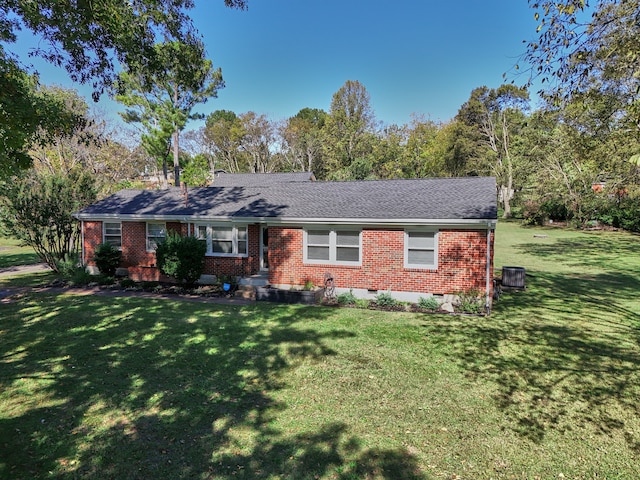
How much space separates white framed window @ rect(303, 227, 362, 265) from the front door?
2035 mm

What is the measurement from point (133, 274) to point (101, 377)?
1035cm

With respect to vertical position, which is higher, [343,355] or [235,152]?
[235,152]

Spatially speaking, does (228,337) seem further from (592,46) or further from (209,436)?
(592,46)

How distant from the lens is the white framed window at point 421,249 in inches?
484

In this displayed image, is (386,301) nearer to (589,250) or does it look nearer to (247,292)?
(247,292)

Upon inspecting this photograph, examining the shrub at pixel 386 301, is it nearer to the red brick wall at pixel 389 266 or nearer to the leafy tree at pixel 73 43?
the red brick wall at pixel 389 266

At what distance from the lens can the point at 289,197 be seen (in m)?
16.0

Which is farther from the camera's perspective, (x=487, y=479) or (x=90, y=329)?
(x=90, y=329)

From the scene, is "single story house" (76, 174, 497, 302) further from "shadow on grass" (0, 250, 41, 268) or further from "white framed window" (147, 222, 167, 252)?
"shadow on grass" (0, 250, 41, 268)

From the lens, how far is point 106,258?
51.7 feet

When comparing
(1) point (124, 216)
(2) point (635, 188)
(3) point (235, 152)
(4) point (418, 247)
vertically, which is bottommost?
(4) point (418, 247)

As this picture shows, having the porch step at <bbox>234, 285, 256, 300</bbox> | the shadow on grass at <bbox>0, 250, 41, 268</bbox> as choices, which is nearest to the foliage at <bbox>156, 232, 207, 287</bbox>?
the porch step at <bbox>234, 285, 256, 300</bbox>

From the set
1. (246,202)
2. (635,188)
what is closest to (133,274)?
(246,202)

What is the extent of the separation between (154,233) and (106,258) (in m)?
2.10
